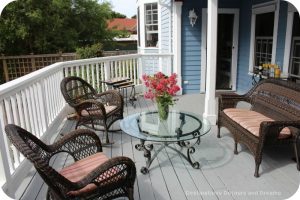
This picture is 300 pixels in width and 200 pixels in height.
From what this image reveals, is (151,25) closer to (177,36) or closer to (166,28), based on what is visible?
(166,28)

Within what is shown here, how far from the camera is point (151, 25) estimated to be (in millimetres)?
8156

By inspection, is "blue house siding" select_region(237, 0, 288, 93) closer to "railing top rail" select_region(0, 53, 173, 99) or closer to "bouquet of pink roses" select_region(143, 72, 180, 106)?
"railing top rail" select_region(0, 53, 173, 99)

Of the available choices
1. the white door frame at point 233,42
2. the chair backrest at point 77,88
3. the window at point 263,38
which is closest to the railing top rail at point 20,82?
the chair backrest at point 77,88

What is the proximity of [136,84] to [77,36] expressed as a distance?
33.6ft

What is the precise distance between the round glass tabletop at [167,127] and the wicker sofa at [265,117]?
41cm

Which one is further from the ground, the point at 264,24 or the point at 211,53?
the point at 264,24

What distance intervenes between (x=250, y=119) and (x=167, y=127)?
3.36ft

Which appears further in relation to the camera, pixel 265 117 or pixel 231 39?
pixel 231 39

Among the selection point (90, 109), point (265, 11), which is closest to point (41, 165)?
point (90, 109)

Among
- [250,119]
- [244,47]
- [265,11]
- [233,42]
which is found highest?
[265,11]

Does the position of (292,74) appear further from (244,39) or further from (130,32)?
(130,32)

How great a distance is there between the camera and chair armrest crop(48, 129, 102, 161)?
7.38 ft

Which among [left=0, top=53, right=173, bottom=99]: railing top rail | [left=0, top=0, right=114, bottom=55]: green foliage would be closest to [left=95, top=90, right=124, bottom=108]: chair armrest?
[left=0, top=53, right=173, bottom=99]: railing top rail

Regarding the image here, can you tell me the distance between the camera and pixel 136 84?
6453 mm
